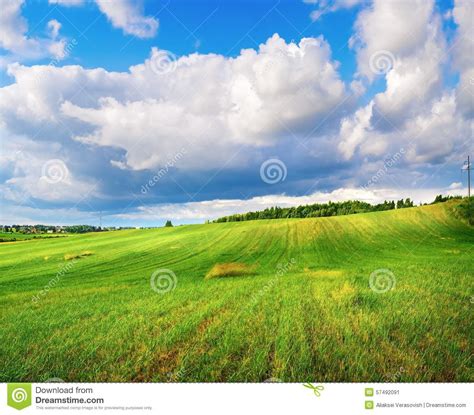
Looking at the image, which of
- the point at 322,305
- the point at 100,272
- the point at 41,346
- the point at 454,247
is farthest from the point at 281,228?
the point at 41,346

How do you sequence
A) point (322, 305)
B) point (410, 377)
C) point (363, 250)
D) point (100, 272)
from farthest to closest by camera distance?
point (363, 250), point (100, 272), point (322, 305), point (410, 377)

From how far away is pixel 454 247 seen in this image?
672 cm

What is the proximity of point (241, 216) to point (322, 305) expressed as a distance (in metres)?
3.47

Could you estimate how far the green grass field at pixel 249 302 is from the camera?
3.55 meters
